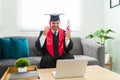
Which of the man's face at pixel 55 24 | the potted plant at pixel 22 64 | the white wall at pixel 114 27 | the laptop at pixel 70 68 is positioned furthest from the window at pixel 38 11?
the laptop at pixel 70 68

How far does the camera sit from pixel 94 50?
2938 millimetres

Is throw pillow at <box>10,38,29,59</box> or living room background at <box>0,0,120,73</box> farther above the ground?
living room background at <box>0,0,120,73</box>

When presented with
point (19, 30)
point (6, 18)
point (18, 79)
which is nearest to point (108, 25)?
point (19, 30)

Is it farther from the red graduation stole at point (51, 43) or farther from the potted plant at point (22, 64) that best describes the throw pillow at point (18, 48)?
the potted plant at point (22, 64)

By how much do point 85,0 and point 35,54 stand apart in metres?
1.52

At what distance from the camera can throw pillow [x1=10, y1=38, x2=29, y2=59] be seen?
2.95 metres

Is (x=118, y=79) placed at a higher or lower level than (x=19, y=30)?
lower

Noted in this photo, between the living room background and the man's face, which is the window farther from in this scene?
the man's face

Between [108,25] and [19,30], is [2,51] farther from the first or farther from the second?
[108,25]

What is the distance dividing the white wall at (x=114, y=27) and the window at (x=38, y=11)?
26.0 inches

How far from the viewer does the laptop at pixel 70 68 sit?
148 cm

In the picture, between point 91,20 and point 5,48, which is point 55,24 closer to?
point 5,48

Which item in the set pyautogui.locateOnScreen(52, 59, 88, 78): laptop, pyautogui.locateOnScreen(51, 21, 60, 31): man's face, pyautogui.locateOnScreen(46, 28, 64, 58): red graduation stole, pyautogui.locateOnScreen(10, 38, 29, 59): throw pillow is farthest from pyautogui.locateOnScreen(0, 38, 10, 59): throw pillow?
pyautogui.locateOnScreen(52, 59, 88, 78): laptop

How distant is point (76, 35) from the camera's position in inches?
148
